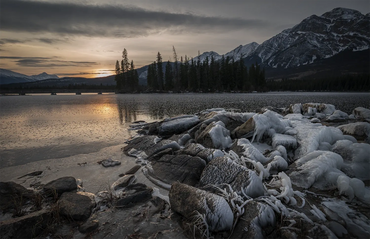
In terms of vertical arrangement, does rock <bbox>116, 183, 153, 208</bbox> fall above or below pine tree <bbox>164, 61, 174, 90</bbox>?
below

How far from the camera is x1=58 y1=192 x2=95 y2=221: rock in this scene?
3838 mm

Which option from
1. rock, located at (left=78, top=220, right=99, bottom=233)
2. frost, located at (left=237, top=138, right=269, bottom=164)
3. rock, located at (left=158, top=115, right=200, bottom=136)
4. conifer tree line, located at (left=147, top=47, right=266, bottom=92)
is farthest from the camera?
conifer tree line, located at (left=147, top=47, right=266, bottom=92)

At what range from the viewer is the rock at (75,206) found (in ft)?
12.6

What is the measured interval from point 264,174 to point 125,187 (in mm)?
4165

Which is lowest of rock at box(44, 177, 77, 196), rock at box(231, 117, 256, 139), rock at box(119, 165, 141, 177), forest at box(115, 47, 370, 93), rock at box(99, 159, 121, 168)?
rock at box(119, 165, 141, 177)

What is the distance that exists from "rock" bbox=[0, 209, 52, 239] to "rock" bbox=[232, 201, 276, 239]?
3739 millimetres

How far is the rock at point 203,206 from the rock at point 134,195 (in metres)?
0.97

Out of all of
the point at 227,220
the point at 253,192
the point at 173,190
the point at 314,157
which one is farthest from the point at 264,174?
the point at 173,190

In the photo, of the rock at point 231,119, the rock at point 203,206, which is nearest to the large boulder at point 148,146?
the rock at point 231,119

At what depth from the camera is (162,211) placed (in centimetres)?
420

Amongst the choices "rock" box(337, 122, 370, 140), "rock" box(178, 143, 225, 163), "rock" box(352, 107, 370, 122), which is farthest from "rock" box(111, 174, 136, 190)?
"rock" box(352, 107, 370, 122)

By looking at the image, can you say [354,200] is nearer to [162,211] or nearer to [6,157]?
[162,211]

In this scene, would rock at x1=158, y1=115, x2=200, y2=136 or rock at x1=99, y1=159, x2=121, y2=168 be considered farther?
rock at x1=158, y1=115, x2=200, y2=136

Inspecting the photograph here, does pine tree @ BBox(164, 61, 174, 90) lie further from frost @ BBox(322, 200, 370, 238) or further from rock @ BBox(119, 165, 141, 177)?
frost @ BBox(322, 200, 370, 238)
